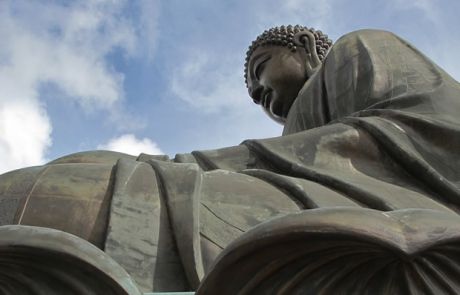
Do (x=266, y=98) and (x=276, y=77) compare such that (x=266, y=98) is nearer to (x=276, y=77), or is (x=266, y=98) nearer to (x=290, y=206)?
(x=276, y=77)

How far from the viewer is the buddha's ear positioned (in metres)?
5.09

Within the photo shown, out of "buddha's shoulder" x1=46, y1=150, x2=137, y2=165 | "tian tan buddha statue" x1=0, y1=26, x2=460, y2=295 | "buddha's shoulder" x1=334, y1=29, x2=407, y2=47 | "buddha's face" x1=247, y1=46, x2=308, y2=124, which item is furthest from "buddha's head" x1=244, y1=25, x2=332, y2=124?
"buddha's shoulder" x1=46, y1=150, x2=137, y2=165

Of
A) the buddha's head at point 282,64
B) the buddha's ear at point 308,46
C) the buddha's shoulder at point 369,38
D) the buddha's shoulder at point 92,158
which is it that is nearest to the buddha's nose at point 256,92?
the buddha's head at point 282,64

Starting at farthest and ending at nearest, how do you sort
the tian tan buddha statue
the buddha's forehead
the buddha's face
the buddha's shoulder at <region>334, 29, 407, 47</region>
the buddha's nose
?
the buddha's nose → the buddha's forehead → the buddha's face → the buddha's shoulder at <region>334, 29, 407, 47</region> → the tian tan buddha statue

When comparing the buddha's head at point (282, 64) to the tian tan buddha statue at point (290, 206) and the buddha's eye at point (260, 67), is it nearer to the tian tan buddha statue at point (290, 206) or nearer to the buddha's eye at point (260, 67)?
the buddha's eye at point (260, 67)

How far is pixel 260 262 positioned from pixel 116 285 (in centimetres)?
40

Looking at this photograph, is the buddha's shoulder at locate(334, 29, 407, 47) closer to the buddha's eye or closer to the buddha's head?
the buddha's head

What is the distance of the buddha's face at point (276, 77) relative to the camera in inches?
199

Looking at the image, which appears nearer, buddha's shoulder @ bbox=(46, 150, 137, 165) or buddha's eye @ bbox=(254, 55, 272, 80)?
buddha's shoulder @ bbox=(46, 150, 137, 165)

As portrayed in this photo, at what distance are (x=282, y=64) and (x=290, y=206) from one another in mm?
2855

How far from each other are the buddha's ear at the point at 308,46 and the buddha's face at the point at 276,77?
0.14 ft

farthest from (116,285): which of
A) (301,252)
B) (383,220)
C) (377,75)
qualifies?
(377,75)

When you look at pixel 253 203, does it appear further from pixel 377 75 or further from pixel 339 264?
pixel 377 75

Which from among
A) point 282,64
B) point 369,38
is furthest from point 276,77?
point 369,38
